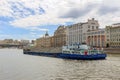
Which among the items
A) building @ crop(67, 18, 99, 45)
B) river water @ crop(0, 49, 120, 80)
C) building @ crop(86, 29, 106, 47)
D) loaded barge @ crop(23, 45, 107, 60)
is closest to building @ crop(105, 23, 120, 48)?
building @ crop(86, 29, 106, 47)

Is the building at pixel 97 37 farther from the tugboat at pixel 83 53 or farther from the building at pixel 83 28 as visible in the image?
the tugboat at pixel 83 53

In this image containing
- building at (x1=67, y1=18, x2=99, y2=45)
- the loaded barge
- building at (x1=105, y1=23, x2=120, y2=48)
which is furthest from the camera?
building at (x1=67, y1=18, x2=99, y2=45)

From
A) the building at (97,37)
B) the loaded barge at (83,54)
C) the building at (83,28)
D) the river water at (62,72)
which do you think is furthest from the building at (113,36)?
the river water at (62,72)

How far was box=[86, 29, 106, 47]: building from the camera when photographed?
159 m

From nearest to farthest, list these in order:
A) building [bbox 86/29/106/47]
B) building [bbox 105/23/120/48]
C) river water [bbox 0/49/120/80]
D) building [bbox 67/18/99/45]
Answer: river water [bbox 0/49/120/80], building [bbox 105/23/120/48], building [bbox 86/29/106/47], building [bbox 67/18/99/45]

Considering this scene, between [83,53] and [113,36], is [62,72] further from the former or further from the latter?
[113,36]

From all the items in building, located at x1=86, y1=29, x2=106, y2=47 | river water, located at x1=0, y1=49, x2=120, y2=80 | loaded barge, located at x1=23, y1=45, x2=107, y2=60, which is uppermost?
building, located at x1=86, y1=29, x2=106, y2=47

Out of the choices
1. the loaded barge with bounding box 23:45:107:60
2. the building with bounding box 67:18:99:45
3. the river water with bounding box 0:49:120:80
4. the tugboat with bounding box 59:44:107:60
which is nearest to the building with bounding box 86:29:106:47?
the building with bounding box 67:18:99:45

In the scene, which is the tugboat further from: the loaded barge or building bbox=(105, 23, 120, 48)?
building bbox=(105, 23, 120, 48)

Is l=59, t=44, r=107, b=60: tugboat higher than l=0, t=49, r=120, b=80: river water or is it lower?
higher

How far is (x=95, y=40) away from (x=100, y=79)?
425ft

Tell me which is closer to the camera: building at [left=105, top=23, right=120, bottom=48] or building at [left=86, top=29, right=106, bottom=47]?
building at [left=105, top=23, right=120, bottom=48]

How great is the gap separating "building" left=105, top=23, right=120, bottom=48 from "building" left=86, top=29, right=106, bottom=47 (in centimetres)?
385

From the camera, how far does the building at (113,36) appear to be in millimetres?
148625
